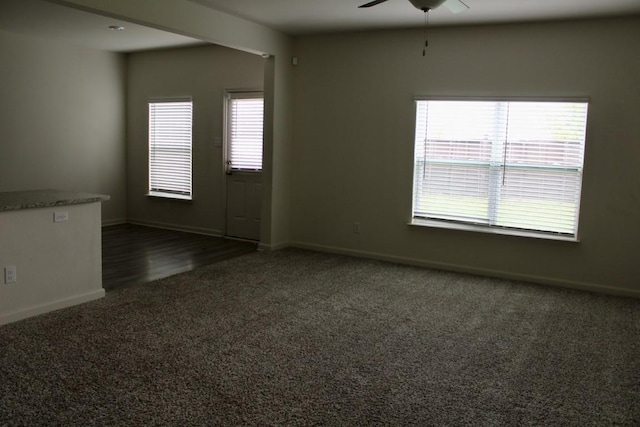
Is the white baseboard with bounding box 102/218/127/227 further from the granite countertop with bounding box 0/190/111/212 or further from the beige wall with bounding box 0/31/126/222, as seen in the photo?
the granite countertop with bounding box 0/190/111/212

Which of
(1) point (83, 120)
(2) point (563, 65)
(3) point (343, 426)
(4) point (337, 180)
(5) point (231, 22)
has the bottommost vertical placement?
(3) point (343, 426)

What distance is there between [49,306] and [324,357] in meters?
2.22

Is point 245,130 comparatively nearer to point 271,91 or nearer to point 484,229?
point 271,91

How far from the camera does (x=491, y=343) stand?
12.4ft

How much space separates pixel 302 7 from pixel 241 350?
325 centimetres

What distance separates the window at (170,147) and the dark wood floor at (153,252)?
658 mm

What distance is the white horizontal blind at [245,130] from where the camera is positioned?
7.14 meters

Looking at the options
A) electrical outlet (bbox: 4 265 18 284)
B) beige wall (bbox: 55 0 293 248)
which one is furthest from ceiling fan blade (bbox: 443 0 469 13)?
electrical outlet (bbox: 4 265 18 284)

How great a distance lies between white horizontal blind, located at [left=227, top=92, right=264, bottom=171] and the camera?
7143mm

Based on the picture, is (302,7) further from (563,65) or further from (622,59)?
(622,59)

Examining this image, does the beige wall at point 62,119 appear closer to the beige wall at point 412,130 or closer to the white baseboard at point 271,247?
the white baseboard at point 271,247

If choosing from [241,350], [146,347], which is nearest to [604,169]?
[241,350]

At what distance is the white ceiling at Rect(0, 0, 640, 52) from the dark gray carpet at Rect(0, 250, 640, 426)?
8.35 feet

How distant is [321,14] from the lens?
17.6 ft
